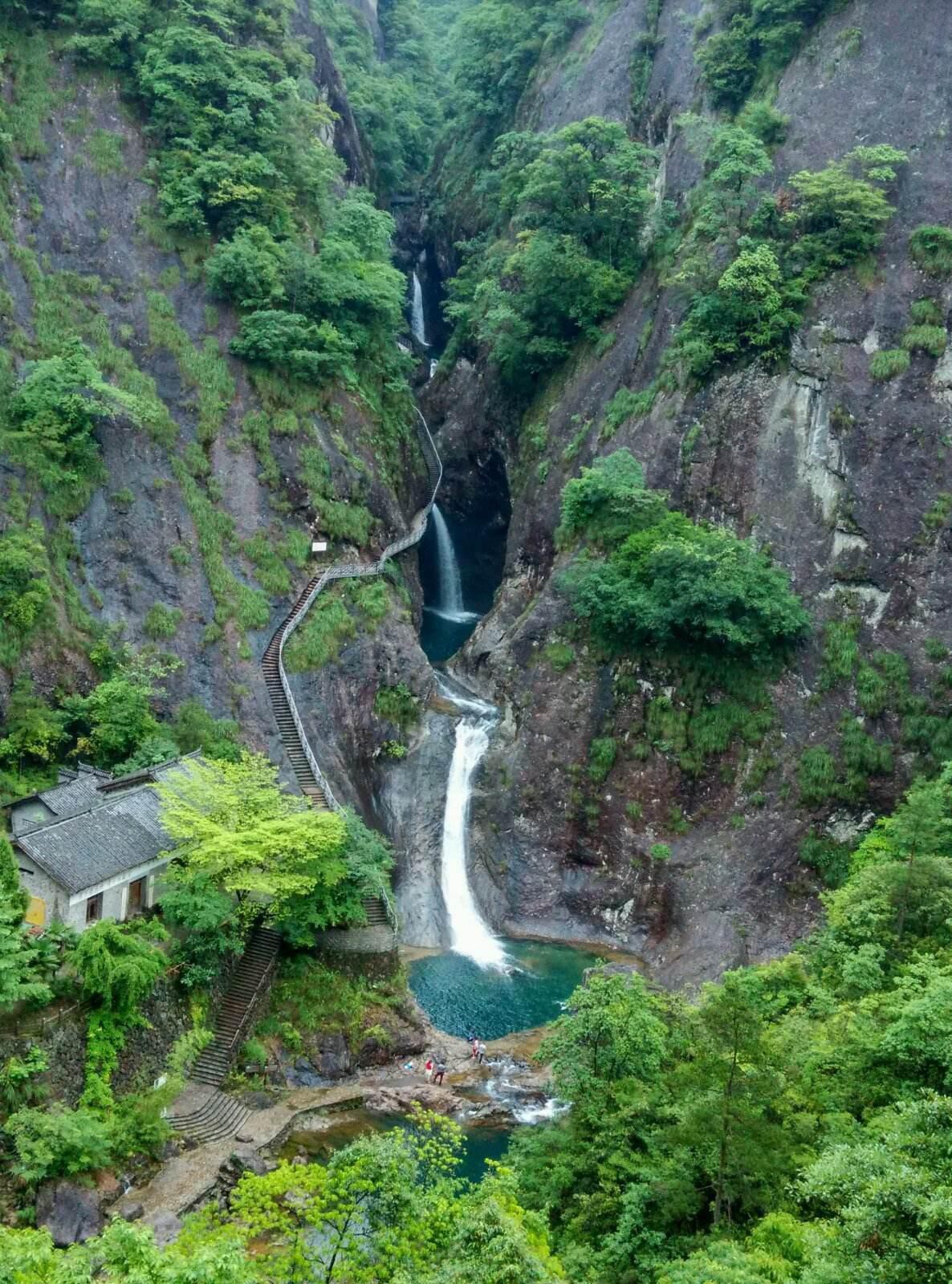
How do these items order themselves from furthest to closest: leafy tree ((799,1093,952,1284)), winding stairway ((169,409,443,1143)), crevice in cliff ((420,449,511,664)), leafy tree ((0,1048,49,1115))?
crevice in cliff ((420,449,511,664)), winding stairway ((169,409,443,1143)), leafy tree ((0,1048,49,1115)), leafy tree ((799,1093,952,1284))

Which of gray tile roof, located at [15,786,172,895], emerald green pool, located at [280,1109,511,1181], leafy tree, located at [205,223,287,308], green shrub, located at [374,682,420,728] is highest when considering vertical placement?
leafy tree, located at [205,223,287,308]

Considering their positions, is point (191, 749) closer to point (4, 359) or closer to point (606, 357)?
point (4, 359)

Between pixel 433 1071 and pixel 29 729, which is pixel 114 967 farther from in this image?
pixel 433 1071

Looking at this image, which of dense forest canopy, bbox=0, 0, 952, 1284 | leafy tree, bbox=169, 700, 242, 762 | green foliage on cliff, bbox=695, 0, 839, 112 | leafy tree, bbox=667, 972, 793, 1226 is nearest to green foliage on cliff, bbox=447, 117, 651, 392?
dense forest canopy, bbox=0, 0, 952, 1284

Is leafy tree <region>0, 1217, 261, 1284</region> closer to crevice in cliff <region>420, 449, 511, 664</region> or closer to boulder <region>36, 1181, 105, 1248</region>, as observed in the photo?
boulder <region>36, 1181, 105, 1248</region>

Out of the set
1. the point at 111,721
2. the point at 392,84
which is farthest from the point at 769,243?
the point at 392,84

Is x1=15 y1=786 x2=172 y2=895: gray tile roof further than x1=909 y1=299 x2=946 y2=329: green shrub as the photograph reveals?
No

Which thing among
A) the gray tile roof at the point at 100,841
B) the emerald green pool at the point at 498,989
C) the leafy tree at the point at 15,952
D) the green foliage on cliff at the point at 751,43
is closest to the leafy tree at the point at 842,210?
the green foliage on cliff at the point at 751,43

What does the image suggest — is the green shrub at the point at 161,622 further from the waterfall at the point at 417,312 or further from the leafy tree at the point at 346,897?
the waterfall at the point at 417,312
